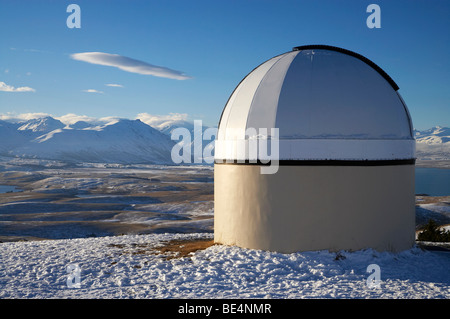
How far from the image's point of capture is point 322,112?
13242 mm

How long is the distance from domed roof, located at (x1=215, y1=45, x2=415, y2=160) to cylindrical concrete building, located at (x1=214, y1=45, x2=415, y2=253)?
0.03 meters

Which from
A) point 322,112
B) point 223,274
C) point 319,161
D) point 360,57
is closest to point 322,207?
point 319,161

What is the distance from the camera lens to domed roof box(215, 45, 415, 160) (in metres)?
13.2

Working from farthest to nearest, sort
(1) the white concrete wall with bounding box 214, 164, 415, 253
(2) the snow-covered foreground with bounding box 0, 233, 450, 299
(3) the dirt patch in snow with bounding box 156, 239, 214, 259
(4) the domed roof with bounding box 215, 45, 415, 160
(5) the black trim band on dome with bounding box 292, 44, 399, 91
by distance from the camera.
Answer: (5) the black trim band on dome with bounding box 292, 44, 399, 91, (3) the dirt patch in snow with bounding box 156, 239, 214, 259, (4) the domed roof with bounding box 215, 45, 415, 160, (1) the white concrete wall with bounding box 214, 164, 415, 253, (2) the snow-covered foreground with bounding box 0, 233, 450, 299

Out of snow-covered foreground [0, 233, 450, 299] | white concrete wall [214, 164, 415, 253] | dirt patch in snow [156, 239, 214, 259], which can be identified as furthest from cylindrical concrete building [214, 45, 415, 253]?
dirt patch in snow [156, 239, 214, 259]

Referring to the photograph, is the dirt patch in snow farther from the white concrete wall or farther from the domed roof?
the domed roof

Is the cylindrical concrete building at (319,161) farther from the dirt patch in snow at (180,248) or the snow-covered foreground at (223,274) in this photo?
the dirt patch in snow at (180,248)

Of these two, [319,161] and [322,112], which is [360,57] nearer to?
[322,112]

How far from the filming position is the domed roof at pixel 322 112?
13.2 m

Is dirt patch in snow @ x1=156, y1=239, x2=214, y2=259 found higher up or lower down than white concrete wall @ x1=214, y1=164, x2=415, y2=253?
lower down

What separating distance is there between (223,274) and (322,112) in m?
5.68

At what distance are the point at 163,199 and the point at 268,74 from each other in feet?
176

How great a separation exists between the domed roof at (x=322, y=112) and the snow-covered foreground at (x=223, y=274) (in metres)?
3.18

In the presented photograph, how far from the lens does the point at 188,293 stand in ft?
34.4
